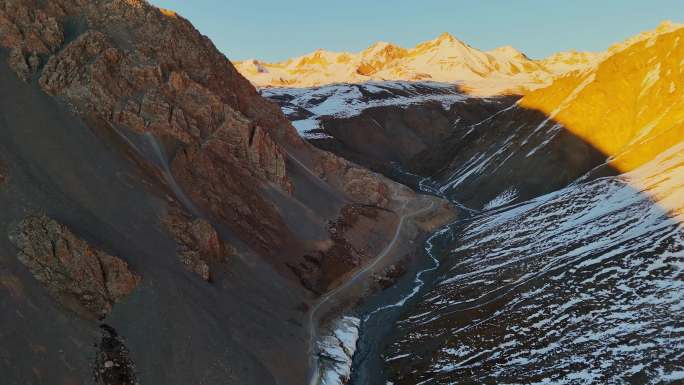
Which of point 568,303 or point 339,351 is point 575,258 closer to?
point 568,303

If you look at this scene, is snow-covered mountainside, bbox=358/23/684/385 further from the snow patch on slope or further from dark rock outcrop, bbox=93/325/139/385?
dark rock outcrop, bbox=93/325/139/385

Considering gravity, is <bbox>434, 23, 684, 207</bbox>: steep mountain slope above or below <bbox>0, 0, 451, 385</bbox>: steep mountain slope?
above

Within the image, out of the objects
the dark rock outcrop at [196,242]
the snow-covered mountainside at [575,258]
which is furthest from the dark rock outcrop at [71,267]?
the snow-covered mountainside at [575,258]

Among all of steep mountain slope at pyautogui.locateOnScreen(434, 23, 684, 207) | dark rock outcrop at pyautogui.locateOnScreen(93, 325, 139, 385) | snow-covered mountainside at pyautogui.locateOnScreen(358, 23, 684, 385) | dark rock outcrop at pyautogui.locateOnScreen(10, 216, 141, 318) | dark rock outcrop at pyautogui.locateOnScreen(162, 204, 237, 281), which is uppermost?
steep mountain slope at pyautogui.locateOnScreen(434, 23, 684, 207)

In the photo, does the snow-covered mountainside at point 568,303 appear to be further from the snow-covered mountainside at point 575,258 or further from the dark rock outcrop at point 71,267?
the dark rock outcrop at point 71,267

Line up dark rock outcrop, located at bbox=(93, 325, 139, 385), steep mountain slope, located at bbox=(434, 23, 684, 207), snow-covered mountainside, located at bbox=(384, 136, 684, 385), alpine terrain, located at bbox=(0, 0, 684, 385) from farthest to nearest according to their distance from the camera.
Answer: steep mountain slope, located at bbox=(434, 23, 684, 207) → snow-covered mountainside, located at bbox=(384, 136, 684, 385) → alpine terrain, located at bbox=(0, 0, 684, 385) → dark rock outcrop, located at bbox=(93, 325, 139, 385)

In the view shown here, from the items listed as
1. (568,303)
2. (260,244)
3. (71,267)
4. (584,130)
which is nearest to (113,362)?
(71,267)

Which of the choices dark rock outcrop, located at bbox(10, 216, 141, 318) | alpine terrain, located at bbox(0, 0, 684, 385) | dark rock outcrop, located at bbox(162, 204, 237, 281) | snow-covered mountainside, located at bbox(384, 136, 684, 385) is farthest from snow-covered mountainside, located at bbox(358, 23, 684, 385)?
dark rock outcrop, located at bbox(10, 216, 141, 318)
